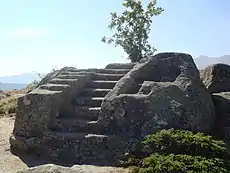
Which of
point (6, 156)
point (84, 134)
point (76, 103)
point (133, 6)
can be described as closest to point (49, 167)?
point (84, 134)

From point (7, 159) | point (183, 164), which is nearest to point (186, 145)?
point (183, 164)

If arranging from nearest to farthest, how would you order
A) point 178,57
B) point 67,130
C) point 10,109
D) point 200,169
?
point 200,169
point 67,130
point 178,57
point 10,109

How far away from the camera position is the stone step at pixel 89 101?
10.2 meters

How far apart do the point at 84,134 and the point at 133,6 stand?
34.1ft

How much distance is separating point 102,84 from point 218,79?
3.65 meters

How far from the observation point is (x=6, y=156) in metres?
8.99

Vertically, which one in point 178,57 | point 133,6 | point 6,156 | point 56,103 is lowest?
point 6,156

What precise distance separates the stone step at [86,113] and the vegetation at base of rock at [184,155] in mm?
2799

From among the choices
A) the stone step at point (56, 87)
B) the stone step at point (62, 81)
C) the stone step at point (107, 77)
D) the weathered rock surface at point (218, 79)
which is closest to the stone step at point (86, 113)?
the stone step at point (56, 87)

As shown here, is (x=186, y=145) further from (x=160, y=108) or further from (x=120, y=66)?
(x=120, y=66)

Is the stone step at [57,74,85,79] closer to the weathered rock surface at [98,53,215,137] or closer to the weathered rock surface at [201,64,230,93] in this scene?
the weathered rock surface at [98,53,215,137]

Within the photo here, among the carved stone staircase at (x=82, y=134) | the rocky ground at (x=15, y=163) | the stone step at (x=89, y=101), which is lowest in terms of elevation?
the rocky ground at (x=15, y=163)

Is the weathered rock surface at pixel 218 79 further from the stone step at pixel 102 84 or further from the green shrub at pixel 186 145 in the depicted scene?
the green shrub at pixel 186 145

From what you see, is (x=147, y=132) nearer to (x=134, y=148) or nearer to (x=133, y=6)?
(x=134, y=148)
